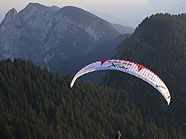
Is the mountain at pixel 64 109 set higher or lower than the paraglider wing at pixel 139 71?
lower

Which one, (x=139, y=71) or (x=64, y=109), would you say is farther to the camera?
(x=64, y=109)

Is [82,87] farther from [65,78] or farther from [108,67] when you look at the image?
[108,67]

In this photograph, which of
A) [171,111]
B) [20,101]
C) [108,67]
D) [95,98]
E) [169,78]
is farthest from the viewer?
[169,78]

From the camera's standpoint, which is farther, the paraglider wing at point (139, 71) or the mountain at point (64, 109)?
the mountain at point (64, 109)

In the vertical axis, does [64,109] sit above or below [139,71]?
below

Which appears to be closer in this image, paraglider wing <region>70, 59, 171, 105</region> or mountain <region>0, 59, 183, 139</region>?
paraglider wing <region>70, 59, 171, 105</region>

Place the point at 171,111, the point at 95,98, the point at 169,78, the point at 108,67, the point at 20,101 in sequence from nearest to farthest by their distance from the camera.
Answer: the point at 108,67
the point at 20,101
the point at 95,98
the point at 171,111
the point at 169,78

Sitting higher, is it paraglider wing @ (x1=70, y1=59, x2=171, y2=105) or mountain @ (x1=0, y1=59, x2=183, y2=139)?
paraglider wing @ (x1=70, y1=59, x2=171, y2=105)

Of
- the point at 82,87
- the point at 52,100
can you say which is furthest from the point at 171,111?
the point at 52,100
